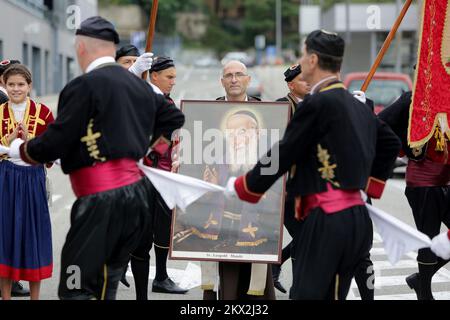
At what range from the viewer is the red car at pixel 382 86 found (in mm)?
17250

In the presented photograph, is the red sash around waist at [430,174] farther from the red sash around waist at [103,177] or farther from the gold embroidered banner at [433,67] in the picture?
the red sash around waist at [103,177]

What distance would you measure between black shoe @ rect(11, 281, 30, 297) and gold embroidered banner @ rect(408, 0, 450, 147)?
3652mm

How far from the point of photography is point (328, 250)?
4492 millimetres

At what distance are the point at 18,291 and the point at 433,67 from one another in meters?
3.97

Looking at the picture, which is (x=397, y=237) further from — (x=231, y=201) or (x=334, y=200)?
(x=231, y=201)


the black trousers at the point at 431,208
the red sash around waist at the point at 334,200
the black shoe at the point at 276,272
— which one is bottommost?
the black shoe at the point at 276,272

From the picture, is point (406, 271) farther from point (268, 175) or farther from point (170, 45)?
point (170, 45)

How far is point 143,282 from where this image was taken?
6711mm

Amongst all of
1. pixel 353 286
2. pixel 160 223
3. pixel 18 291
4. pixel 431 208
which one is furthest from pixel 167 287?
pixel 431 208

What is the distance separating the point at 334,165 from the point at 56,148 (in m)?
1.51

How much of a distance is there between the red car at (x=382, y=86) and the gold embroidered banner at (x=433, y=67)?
36.4ft

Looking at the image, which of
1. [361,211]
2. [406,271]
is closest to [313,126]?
[361,211]

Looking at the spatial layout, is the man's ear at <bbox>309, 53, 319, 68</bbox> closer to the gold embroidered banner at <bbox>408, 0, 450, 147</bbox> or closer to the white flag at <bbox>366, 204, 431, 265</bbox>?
the white flag at <bbox>366, 204, 431, 265</bbox>

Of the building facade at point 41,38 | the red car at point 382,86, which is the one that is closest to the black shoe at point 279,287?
the red car at point 382,86
